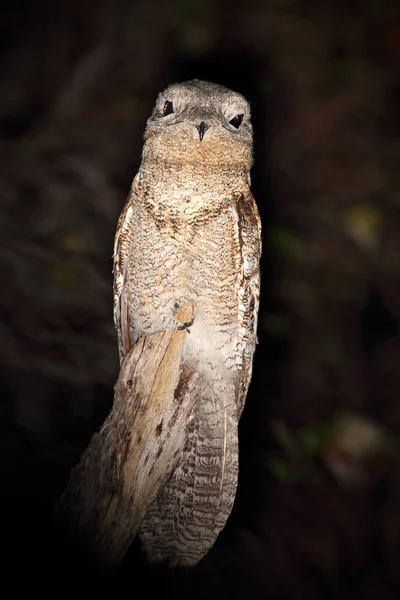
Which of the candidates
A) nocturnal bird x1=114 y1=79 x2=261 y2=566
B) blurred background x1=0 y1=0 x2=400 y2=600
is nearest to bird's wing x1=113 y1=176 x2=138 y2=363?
nocturnal bird x1=114 y1=79 x2=261 y2=566

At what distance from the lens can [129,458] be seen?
1.52 meters

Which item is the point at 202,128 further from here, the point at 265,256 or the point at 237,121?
the point at 265,256

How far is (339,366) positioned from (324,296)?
0.52 m

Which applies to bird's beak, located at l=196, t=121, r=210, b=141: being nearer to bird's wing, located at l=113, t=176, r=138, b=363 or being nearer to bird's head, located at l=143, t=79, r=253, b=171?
bird's head, located at l=143, t=79, r=253, b=171

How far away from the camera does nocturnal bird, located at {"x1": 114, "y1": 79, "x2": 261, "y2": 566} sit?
1702 millimetres

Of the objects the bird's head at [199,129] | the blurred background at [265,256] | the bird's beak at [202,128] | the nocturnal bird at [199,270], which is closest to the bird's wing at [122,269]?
the nocturnal bird at [199,270]

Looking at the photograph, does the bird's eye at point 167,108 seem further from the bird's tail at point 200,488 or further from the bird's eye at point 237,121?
the bird's tail at point 200,488

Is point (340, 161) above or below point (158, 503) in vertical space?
above

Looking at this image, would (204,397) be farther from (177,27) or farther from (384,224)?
(177,27)

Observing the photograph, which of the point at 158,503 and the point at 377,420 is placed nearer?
the point at 158,503

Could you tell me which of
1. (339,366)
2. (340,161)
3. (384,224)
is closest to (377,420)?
(339,366)

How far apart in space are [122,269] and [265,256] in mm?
2015

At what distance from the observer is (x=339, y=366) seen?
13.0ft

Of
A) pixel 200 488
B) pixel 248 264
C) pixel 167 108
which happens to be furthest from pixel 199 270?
pixel 200 488
